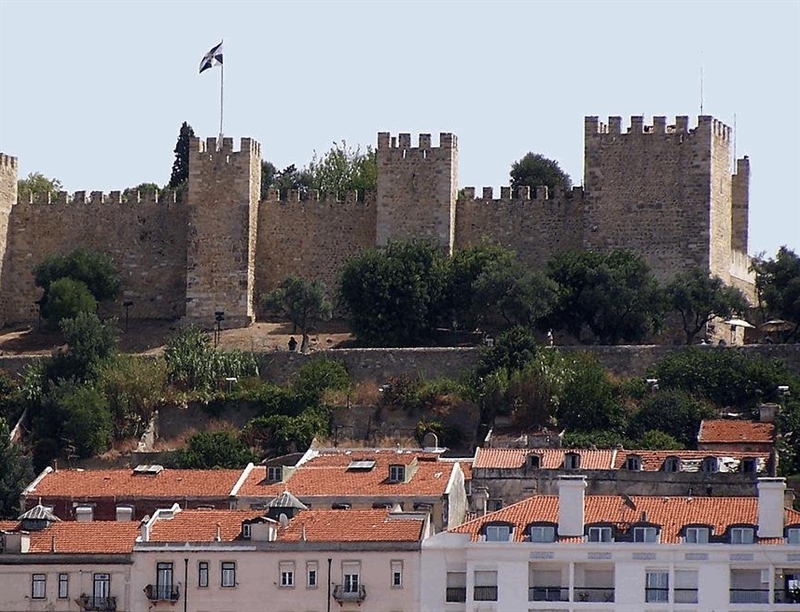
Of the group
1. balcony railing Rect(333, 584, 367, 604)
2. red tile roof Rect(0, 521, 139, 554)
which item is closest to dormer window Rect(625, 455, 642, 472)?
balcony railing Rect(333, 584, 367, 604)

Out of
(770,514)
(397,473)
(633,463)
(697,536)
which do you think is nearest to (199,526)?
(397,473)

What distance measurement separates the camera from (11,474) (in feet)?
213

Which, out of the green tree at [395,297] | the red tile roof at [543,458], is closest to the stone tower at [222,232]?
the green tree at [395,297]

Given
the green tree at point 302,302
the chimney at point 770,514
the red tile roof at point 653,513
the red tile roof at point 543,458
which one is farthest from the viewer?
the green tree at point 302,302

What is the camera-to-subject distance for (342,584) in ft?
171

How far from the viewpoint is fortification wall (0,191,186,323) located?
81375mm

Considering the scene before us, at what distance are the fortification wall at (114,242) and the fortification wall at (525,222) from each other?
24.5 ft

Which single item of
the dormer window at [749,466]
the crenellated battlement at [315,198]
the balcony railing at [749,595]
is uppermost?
the crenellated battlement at [315,198]

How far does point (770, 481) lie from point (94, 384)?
2456 cm

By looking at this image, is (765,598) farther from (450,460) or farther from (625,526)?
(450,460)

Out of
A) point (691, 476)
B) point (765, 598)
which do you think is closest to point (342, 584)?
point (765, 598)

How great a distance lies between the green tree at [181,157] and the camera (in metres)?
98.6

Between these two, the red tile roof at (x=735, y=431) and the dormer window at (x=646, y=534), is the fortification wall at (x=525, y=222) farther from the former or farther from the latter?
the dormer window at (x=646, y=534)

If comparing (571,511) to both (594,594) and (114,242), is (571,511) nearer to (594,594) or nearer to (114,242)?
(594,594)
